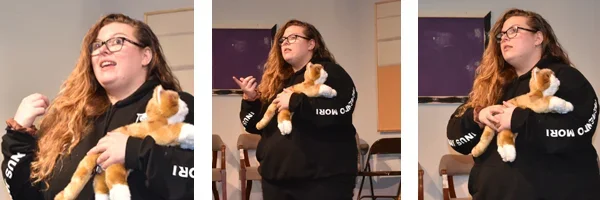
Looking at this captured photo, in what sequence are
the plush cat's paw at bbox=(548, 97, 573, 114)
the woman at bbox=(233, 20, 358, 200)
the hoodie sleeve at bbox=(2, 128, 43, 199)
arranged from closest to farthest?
the plush cat's paw at bbox=(548, 97, 573, 114) → the hoodie sleeve at bbox=(2, 128, 43, 199) → the woman at bbox=(233, 20, 358, 200)

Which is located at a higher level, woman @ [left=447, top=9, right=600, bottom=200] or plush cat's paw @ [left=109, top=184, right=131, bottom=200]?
woman @ [left=447, top=9, right=600, bottom=200]

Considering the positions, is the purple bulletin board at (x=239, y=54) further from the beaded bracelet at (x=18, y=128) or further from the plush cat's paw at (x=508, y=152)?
the plush cat's paw at (x=508, y=152)

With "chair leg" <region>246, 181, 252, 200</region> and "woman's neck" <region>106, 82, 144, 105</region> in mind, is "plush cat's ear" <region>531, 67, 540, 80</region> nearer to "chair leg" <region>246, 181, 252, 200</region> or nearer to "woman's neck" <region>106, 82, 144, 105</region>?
"chair leg" <region>246, 181, 252, 200</region>

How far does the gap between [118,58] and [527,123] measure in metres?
1.91

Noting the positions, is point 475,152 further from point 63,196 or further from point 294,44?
point 63,196

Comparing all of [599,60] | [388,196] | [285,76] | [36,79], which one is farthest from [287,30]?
[599,60]

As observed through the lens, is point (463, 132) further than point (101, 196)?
Yes

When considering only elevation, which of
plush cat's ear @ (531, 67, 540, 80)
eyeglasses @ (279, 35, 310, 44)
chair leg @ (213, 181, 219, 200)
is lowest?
chair leg @ (213, 181, 219, 200)

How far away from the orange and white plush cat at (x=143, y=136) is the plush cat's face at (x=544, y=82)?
1.62 m

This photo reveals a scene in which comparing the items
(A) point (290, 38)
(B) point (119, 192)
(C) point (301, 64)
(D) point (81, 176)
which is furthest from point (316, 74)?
(D) point (81, 176)

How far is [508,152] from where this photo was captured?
3230mm

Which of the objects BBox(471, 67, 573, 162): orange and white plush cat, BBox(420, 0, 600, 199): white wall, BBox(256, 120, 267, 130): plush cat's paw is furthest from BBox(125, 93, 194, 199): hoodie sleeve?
BBox(471, 67, 573, 162): orange and white plush cat

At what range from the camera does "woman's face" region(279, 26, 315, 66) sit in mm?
3439

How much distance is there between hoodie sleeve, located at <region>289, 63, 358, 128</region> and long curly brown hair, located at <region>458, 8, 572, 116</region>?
536mm
